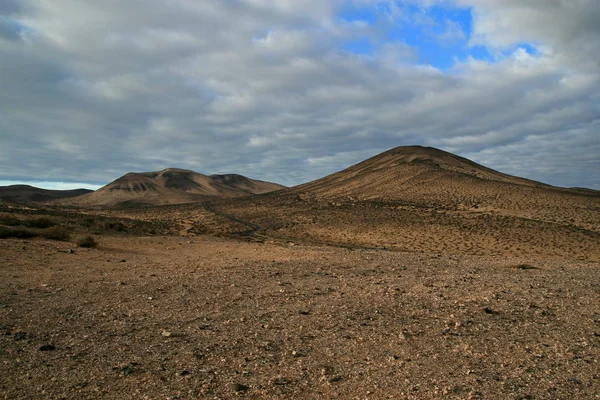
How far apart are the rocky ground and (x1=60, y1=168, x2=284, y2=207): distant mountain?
107 metres

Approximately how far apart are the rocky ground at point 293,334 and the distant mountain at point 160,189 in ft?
350

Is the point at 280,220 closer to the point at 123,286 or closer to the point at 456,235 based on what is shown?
the point at 456,235

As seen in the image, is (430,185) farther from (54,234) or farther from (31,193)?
(31,193)

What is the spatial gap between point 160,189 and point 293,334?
14717cm

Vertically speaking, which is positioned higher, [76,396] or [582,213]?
[582,213]

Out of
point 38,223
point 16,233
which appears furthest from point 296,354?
point 38,223

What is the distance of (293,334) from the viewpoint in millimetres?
6715

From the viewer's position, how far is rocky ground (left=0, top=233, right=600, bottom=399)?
489 centimetres

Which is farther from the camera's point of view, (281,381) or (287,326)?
(287,326)

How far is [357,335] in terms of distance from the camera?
667 cm

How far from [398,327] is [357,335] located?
2.89 feet

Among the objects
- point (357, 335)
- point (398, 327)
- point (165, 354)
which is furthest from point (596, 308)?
point (165, 354)

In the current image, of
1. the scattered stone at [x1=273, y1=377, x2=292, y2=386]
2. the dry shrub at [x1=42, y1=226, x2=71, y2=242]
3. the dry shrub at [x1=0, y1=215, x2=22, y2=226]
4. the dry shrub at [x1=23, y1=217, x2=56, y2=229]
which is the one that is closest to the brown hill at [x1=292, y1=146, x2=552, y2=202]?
the dry shrub at [x1=23, y1=217, x2=56, y2=229]

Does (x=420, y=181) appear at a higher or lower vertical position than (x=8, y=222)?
higher
